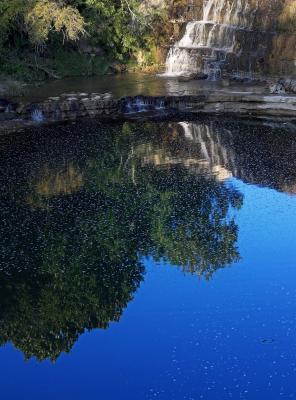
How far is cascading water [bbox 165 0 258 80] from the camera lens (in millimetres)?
25006

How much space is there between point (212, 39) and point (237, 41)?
168 cm

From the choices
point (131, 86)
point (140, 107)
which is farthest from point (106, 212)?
point (131, 86)

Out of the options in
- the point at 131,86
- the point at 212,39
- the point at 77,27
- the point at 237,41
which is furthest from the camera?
the point at 212,39

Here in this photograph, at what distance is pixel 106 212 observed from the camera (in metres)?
13.3

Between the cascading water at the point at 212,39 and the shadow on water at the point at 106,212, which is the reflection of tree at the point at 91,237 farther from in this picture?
the cascading water at the point at 212,39

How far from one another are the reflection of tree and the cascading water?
10322 millimetres

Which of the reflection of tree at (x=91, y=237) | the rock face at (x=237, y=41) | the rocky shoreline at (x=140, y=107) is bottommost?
the reflection of tree at (x=91, y=237)

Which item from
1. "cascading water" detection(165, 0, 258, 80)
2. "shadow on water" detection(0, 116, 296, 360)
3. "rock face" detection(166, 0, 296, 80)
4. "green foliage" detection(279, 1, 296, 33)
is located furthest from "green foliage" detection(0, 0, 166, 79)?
"shadow on water" detection(0, 116, 296, 360)

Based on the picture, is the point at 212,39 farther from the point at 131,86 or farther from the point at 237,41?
the point at 131,86

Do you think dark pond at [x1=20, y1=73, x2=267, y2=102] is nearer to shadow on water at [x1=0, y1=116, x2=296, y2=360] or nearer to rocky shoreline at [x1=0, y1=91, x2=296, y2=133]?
rocky shoreline at [x1=0, y1=91, x2=296, y2=133]

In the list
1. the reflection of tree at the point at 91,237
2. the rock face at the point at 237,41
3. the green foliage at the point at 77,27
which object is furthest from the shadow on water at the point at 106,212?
the green foliage at the point at 77,27

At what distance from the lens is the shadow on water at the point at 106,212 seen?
1038 centimetres

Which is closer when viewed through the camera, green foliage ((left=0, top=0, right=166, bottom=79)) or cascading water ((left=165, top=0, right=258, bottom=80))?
green foliage ((left=0, top=0, right=166, bottom=79))

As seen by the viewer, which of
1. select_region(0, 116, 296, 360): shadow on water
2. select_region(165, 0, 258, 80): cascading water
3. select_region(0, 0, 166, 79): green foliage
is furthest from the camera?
select_region(165, 0, 258, 80): cascading water
